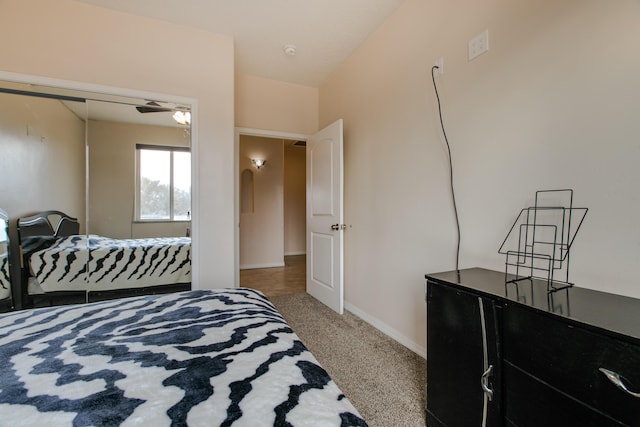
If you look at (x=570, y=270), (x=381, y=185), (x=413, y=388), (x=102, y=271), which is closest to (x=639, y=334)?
(x=570, y=270)

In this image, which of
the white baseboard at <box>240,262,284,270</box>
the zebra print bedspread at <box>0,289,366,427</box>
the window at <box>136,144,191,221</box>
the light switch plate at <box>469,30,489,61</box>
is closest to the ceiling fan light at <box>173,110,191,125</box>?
the window at <box>136,144,191,221</box>

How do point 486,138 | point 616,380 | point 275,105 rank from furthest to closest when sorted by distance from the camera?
point 275,105
point 486,138
point 616,380

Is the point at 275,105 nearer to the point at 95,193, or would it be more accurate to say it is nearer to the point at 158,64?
the point at 158,64

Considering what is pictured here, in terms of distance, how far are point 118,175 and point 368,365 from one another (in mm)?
2727

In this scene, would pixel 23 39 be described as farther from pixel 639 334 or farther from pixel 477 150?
pixel 639 334

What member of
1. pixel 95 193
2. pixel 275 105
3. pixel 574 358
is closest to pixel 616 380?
pixel 574 358

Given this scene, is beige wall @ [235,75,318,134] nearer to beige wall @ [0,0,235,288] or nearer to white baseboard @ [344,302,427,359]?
beige wall @ [0,0,235,288]

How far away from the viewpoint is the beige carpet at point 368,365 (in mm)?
1507

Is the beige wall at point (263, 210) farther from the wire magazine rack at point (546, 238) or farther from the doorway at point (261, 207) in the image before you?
the wire magazine rack at point (546, 238)

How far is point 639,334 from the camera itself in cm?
73

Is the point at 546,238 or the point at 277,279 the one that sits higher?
the point at 546,238

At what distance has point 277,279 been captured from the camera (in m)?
4.40

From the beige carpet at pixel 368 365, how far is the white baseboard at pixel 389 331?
0.04 metres

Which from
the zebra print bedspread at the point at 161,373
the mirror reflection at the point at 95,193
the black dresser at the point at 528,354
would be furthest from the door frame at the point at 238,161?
the black dresser at the point at 528,354
